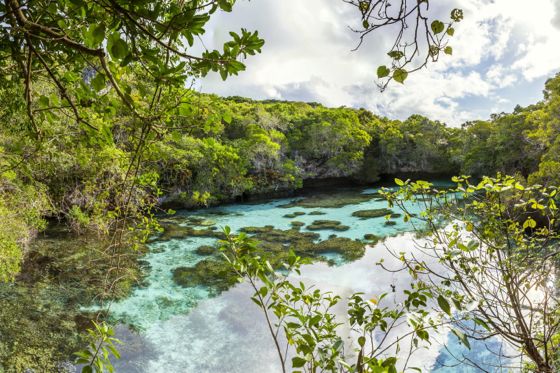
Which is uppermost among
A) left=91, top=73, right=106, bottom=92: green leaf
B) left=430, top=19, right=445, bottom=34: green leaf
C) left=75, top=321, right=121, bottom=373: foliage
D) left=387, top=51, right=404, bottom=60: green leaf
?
left=430, top=19, right=445, bottom=34: green leaf

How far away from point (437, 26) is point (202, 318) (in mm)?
6006

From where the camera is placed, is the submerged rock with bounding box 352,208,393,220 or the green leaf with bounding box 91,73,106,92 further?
the submerged rock with bounding box 352,208,393,220

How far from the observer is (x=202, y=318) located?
5973 mm

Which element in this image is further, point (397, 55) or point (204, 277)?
point (204, 277)

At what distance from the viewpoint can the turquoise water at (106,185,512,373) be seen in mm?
4781

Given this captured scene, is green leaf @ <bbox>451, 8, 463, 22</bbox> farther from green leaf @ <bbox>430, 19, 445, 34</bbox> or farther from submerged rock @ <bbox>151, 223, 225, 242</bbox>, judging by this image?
submerged rock @ <bbox>151, 223, 225, 242</bbox>

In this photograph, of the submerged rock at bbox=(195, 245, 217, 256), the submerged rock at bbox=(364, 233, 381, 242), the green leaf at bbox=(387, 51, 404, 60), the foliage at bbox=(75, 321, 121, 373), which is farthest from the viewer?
the submerged rock at bbox=(364, 233, 381, 242)

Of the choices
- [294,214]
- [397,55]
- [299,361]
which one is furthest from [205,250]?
[397,55]

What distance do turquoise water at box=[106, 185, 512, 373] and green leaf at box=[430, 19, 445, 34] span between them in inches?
117

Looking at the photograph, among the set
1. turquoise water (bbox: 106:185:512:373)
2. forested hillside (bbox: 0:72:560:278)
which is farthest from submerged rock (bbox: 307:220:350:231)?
forested hillside (bbox: 0:72:560:278)

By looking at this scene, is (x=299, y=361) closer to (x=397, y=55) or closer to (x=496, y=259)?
(x=397, y=55)

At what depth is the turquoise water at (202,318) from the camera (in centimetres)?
478

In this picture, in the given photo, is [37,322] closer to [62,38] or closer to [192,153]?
[62,38]

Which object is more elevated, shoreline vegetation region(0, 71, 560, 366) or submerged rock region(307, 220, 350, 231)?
shoreline vegetation region(0, 71, 560, 366)
